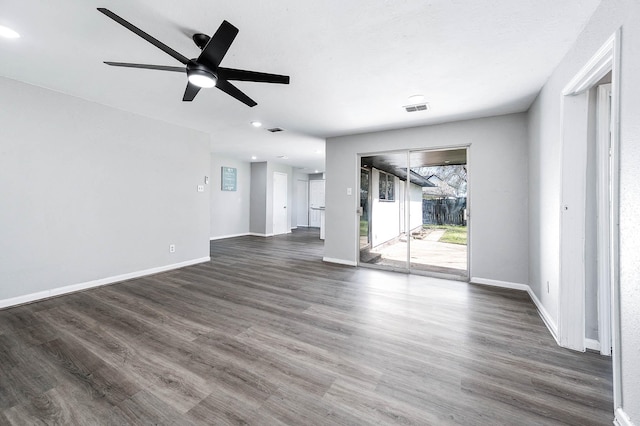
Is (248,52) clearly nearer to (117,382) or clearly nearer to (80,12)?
(80,12)

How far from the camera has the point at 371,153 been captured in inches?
182

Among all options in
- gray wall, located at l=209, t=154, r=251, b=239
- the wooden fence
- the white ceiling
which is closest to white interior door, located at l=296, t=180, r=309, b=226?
gray wall, located at l=209, t=154, r=251, b=239

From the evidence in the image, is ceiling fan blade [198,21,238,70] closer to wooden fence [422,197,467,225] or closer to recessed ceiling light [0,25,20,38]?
recessed ceiling light [0,25,20,38]

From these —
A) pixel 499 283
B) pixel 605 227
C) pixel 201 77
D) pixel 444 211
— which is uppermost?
pixel 201 77

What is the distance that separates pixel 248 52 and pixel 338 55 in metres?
0.79

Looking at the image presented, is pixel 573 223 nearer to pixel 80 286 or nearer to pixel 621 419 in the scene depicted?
pixel 621 419

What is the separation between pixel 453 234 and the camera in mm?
4863

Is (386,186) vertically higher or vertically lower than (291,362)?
higher

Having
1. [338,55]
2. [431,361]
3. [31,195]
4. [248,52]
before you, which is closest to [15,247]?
[31,195]

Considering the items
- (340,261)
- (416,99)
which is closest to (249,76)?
(416,99)

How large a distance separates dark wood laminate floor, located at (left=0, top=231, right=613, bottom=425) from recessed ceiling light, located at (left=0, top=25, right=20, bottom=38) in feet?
8.13

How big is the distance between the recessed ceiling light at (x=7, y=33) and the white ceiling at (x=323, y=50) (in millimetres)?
55

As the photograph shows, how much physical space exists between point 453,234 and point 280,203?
5.87 m

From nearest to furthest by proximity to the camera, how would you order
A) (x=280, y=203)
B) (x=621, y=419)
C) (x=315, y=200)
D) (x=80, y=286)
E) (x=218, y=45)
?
(x=621, y=419) < (x=218, y=45) < (x=80, y=286) < (x=280, y=203) < (x=315, y=200)
